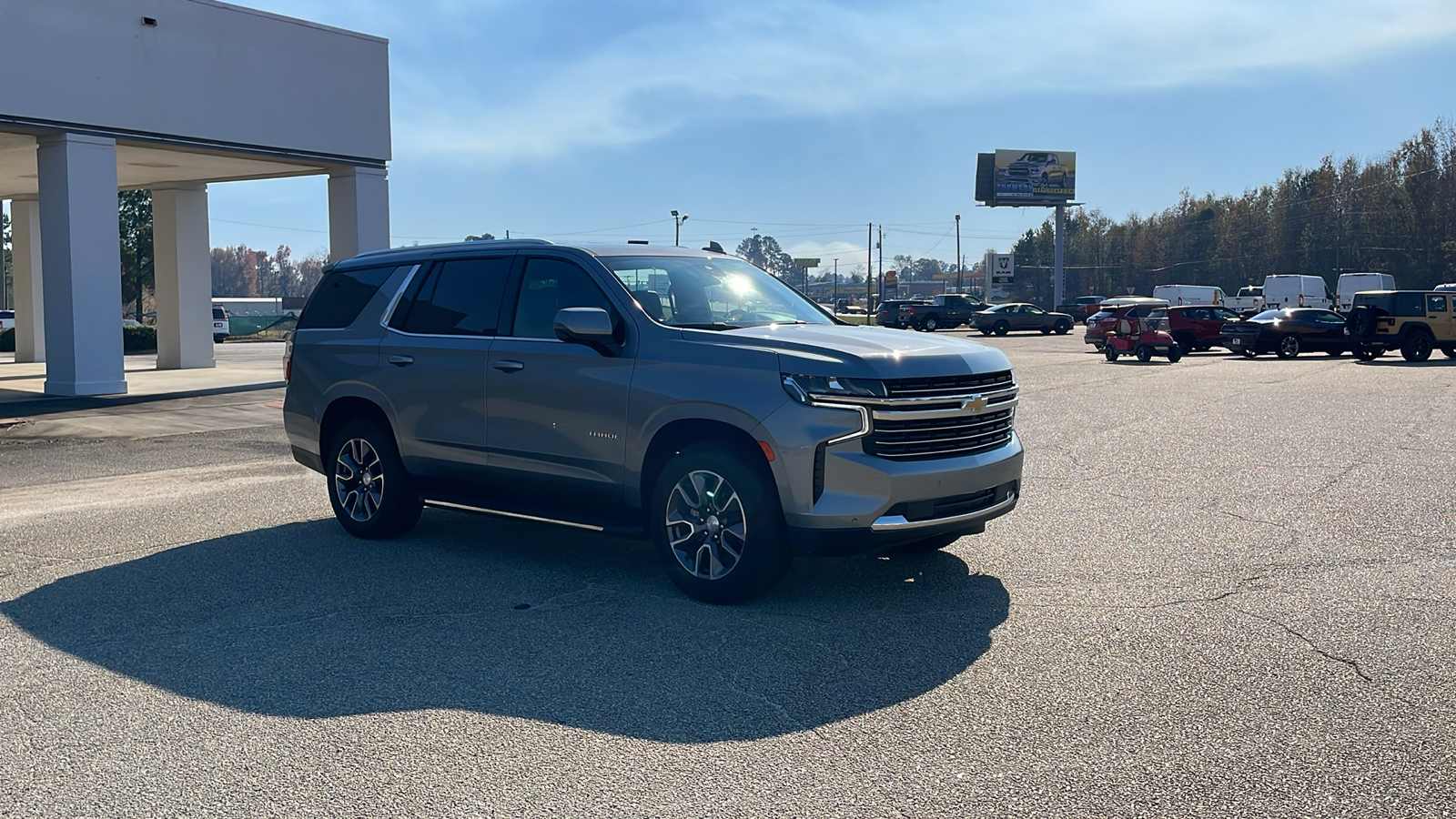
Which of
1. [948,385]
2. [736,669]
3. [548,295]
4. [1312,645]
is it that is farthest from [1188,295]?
[736,669]

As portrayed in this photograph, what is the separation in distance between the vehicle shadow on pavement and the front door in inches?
20.4

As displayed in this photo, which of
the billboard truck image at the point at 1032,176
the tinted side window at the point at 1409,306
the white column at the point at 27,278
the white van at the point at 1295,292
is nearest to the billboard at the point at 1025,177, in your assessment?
the billboard truck image at the point at 1032,176

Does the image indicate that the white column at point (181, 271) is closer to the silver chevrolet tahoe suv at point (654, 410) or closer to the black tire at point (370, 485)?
the silver chevrolet tahoe suv at point (654, 410)

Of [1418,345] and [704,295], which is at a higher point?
[704,295]

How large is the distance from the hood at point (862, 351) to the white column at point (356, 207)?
1916 cm

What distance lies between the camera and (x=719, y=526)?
631 centimetres

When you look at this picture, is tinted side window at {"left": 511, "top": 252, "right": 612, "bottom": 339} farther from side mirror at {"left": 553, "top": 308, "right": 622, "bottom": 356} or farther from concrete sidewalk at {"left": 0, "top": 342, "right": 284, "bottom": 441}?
concrete sidewalk at {"left": 0, "top": 342, "right": 284, "bottom": 441}

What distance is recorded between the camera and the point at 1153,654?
5.48 meters

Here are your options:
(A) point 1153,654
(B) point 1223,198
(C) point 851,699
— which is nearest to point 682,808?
(C) point 851,699

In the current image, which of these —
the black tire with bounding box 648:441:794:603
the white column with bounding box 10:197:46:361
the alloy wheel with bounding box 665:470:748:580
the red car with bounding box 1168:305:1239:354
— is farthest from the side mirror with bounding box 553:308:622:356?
the red car with bounding box 1168:305:1239:354

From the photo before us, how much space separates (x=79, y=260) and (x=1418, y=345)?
Result: 29.3m

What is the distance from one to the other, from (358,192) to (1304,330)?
2450cm

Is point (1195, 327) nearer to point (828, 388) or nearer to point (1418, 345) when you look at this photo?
point (1418, 345)

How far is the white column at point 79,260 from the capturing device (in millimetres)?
19828
